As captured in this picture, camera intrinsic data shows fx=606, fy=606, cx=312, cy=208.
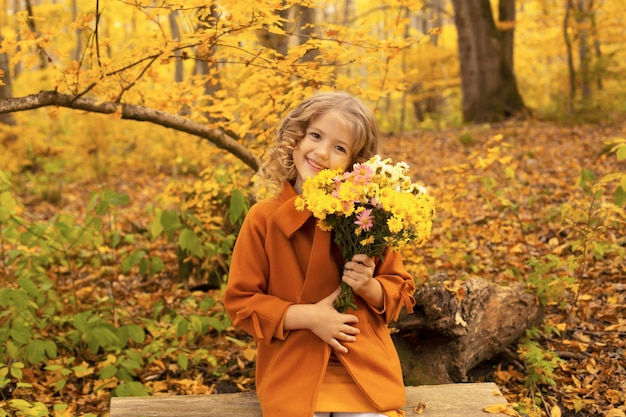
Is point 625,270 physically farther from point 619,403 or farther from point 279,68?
point 279,68

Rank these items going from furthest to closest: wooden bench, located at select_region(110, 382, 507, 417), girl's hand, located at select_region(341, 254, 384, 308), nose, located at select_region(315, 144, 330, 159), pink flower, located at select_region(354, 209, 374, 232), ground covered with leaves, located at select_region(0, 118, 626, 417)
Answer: ground covered with leaves, located at select_region(0, 118, 626, 417)
wooden bench, located at select_region(110, 382, 507, 417)
nose, located at select_region(315, 144, 330, 159)
girl's hand, located at select_region(341, 254, 384, 308)
pink flower, located at select_region(354, 209, 374, 232)

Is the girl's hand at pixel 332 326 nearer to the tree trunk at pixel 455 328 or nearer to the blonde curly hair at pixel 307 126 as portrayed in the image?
the blonde curly hair at pixel 307 126

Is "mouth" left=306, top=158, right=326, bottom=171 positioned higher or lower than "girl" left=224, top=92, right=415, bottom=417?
higher

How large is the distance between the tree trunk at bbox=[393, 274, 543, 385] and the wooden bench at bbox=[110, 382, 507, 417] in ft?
1.77

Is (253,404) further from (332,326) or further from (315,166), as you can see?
(315,166)

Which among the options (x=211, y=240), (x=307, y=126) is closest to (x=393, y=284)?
(x=307, y=126)

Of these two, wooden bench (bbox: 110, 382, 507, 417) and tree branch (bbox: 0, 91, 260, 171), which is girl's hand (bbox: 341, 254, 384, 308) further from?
tree branch (bbox: 0, 91, 260, 171)

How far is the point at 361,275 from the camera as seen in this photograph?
76.4 inches

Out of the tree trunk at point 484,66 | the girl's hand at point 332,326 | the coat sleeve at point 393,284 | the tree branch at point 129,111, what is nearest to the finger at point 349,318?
the girl's hand at point 332,326

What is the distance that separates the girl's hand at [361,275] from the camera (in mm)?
1937

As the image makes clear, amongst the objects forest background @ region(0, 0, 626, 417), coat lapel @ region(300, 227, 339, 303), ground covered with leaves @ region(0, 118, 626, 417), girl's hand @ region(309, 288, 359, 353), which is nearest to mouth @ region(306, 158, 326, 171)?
coat lapel @ region(300, 227, 339, 303)

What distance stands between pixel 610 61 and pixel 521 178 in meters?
4.82

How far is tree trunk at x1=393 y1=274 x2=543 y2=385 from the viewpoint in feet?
9.55

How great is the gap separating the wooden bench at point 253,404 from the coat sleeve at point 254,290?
0.37 meters
